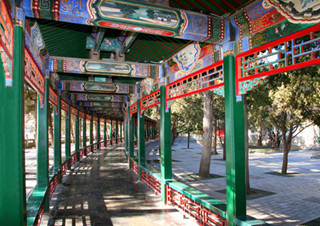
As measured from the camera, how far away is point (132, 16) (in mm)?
4141

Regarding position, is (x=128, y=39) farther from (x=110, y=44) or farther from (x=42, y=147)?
(x=42, y=147)

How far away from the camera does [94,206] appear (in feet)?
24.5

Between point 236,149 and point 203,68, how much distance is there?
2.20 metres

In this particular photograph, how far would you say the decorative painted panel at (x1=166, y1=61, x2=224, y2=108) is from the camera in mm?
5280

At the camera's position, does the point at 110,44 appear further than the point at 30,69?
Yes

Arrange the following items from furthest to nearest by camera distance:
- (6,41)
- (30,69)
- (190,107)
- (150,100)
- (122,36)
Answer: (190,107)
(150,100)
(122,36)
(30,69)
(6,41)

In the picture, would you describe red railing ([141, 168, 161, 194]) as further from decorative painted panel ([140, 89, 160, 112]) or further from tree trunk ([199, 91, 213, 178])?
tree trunk ([199, 91, 213, 178])

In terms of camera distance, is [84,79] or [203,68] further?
[84,79]

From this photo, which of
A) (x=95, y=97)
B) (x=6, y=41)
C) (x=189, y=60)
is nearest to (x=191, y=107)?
(x=95, y=97)

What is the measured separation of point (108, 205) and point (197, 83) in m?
4.86

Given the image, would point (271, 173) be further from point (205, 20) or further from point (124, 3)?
point (124, 3)

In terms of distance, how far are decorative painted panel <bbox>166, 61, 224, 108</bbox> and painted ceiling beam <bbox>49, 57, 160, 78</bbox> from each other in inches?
40.5

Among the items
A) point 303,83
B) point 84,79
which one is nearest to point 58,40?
point 84,79

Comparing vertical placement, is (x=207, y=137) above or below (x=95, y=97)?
below
